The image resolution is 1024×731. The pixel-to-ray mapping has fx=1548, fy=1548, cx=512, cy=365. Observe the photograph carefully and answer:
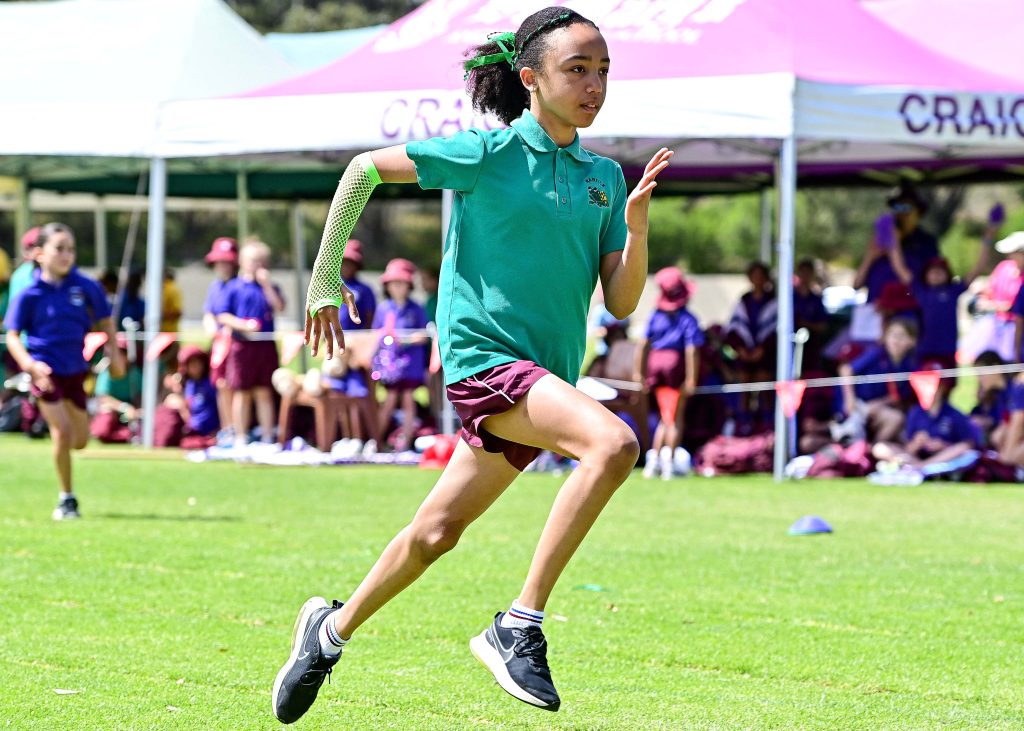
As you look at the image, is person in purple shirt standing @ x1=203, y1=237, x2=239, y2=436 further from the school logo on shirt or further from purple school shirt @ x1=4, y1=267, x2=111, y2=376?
Result: the school logo on shirt

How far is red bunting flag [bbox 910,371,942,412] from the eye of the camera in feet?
42.6

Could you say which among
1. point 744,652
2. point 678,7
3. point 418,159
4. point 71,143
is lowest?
point 744,652

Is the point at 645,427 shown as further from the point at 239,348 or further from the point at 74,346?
the point at 74,346

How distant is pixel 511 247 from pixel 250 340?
1067cm

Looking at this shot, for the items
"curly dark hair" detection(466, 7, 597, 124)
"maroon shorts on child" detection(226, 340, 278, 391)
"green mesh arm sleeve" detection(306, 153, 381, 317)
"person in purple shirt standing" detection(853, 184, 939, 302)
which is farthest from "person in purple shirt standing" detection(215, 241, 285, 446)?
"green mesh arm sleeve" detection(306, 153, 381, 317)

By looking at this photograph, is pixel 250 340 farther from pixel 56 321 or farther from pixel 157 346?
pixel 56 321

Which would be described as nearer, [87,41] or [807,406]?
[807,406]

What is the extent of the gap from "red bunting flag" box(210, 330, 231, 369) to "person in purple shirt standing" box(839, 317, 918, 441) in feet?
19.2

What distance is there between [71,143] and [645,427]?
6.67m

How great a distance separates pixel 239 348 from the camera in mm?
14867

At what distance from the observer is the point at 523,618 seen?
443 centimetres

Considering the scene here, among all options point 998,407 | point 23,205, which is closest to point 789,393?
point 998,407

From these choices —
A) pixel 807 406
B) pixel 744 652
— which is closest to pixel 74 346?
pixel 744 652

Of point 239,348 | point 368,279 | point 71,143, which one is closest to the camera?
point 239,348
